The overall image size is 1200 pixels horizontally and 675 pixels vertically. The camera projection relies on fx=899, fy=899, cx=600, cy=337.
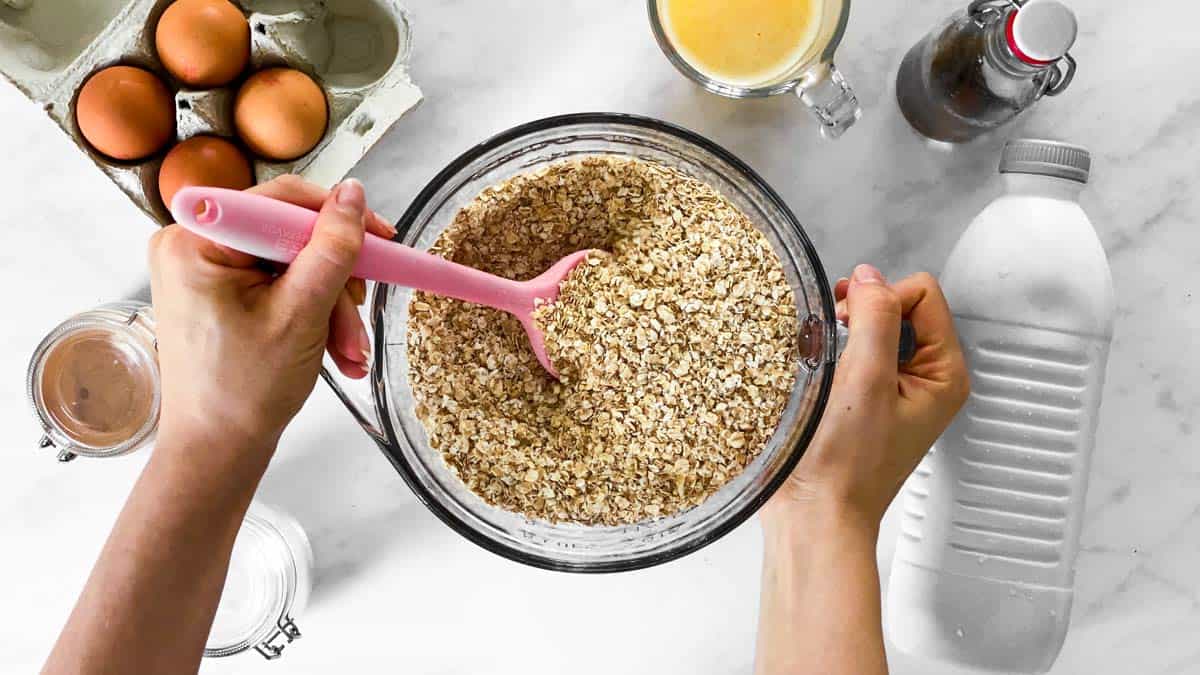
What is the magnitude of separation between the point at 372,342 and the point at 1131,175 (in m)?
0.85

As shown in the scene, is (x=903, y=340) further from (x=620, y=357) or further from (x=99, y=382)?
(x=99, y=382)

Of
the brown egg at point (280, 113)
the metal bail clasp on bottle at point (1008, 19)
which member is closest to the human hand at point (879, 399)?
the metal bail clasp on bottle at point (1008, 19)

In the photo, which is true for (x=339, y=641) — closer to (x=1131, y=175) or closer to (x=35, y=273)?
(x=35, y=273)

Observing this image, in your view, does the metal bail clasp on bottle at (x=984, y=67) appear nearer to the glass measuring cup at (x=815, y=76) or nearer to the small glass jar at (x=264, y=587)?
the glass measuring cup at (x=815, y=76)

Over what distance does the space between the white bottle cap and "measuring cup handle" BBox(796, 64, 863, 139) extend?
16 centimetres

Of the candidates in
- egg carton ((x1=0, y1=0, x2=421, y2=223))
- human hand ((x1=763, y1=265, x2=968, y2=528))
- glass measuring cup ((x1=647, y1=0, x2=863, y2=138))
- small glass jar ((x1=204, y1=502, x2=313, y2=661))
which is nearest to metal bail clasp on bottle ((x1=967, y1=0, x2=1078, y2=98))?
glass measuring cup ((x1=647, y1=0, x2=863, y2=138))

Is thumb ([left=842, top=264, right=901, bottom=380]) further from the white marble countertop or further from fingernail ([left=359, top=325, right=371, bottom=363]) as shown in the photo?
fingernail ([left=359, top=325, right=371, bottom=363])

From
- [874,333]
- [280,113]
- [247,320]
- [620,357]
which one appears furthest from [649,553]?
[280,113]

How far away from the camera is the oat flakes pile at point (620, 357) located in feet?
2.68

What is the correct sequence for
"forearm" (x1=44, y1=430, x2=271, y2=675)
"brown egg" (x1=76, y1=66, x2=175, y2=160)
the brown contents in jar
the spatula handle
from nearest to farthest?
1. the spatula handle
2. "forearm" (x1=44, y1=430, x2=271, y2=675)
3. "brown egg" (x1=76, y1=66, x2=175, y2=160)
4. the brown contents in jar

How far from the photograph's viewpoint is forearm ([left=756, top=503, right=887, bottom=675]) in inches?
36.2

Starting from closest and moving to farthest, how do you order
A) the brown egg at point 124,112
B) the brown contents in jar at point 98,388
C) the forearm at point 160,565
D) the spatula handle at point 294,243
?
the spatula handle at point 294,243 < the forearm at point 160,565 < the brown egg at point 124,112 < the brown contents in jar at point 98,388

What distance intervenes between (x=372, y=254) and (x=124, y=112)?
1.13ft

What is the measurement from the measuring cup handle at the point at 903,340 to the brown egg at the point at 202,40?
0.66 m
